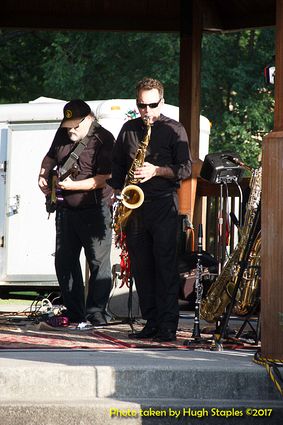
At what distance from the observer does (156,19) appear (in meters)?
12.0

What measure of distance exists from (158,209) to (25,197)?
768cm

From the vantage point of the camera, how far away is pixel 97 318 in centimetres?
993

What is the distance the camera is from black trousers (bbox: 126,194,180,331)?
8695mm

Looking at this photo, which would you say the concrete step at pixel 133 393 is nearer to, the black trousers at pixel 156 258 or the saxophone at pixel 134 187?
the black trousers at pixel 156 258

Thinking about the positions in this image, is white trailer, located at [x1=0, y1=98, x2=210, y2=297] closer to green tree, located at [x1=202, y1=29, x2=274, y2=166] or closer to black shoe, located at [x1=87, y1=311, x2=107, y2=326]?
black shoe, located at [x1=87, y1=311, x2=107, y2=326]

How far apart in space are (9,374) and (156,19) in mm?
5993

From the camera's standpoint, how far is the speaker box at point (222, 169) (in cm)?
923

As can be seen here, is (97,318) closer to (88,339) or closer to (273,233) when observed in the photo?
(88,339)

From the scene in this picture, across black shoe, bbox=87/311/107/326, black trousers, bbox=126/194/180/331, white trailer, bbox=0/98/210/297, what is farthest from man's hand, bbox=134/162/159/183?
white trailer, bbox=0/98/210/297

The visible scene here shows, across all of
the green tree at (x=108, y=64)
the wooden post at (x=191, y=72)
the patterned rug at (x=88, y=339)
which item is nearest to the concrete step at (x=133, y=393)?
the patterned rug at (x=88, y=339)

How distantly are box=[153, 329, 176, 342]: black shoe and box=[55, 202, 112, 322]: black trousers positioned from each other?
1.38 metres

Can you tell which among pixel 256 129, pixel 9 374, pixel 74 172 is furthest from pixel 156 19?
pixel 256 129

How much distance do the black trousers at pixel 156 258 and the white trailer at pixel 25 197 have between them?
712 centimetres

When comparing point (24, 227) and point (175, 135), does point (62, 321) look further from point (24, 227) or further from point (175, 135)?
point (24, 227)
